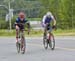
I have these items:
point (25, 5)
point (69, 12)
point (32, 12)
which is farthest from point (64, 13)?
point (25, 5)

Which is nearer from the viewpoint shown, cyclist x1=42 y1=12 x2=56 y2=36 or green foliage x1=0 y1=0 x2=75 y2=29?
cyclist x1=42 y1=12 x2=56 y2=36

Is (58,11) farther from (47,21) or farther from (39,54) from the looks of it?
(39,54)

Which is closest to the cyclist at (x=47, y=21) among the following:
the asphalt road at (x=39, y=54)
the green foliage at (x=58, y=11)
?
the asphalt road at (x=39, y=54)

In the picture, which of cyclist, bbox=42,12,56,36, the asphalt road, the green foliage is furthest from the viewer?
the green foliage

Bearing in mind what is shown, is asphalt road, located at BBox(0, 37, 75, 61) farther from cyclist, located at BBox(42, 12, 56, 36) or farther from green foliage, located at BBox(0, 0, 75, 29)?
green foliage, located at BBox(0, 0, 75, 29)

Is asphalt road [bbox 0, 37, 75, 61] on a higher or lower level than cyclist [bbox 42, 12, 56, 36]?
lower

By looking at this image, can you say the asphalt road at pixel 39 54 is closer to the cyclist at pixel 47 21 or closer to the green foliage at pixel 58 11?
the cyclist at pixel 47 21

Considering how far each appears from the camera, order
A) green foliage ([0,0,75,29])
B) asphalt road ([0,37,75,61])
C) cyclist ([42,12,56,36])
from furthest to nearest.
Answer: green foliage ([0,0,75,29]) < cyclist ([42,12,56,36]) < asphalt road ([0,37,75,61])

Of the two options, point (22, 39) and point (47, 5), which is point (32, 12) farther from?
point (22, 39)

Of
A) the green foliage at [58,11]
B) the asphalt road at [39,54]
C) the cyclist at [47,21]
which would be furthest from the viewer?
the green foliage at [58,11]

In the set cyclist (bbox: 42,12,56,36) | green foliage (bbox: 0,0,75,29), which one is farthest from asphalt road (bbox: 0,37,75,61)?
green foliage (bbox: 0,0,75,29)

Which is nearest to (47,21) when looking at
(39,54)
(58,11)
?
(39,54)

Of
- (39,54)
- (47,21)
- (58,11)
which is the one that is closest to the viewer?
(39,54)

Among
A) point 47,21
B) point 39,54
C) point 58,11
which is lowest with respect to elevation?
point 39,54
